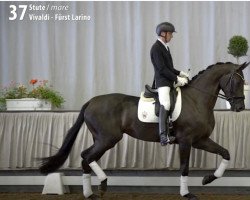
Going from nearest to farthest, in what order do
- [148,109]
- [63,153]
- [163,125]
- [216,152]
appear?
[163,125]
[216,152]
[148,109]
[63,153]

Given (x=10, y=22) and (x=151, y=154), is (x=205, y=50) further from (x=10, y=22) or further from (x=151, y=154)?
(x=10, y=22)

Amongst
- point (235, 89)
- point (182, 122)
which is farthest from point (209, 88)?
point (182, 122)

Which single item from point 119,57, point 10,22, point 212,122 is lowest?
point 212,122

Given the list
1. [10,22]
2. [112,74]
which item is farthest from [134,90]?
[10,22]

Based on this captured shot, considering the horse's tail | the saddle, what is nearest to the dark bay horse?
the horse's tail

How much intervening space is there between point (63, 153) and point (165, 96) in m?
1.24

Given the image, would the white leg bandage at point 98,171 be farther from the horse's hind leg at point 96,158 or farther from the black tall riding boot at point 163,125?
the black tall riding boot at point 163,125

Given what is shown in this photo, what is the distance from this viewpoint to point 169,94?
4.79 m

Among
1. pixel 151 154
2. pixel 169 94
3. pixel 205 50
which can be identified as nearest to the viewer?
pixel 169 94

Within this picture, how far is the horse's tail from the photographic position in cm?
502

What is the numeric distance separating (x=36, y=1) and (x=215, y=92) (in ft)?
11.1

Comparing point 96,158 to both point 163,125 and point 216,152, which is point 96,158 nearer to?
point 163,125

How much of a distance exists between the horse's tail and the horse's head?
1501 mm

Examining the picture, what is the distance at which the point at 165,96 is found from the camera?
471 cm
